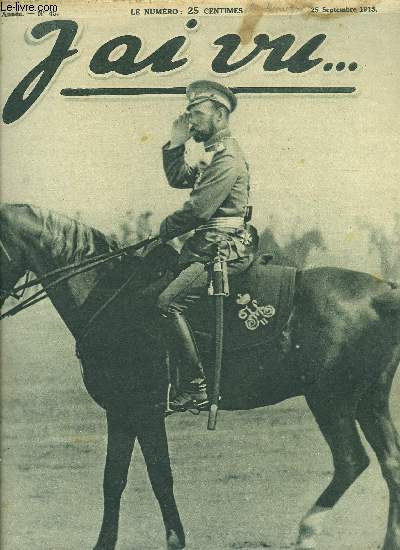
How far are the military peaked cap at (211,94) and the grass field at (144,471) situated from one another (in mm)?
1490

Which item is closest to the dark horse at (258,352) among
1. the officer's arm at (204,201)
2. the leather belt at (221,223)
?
the officer's arm at (204,201)

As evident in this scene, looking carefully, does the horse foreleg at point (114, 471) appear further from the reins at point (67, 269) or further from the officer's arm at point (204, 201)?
the officer's arm at point (204, 201)

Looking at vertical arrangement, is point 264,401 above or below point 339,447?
above

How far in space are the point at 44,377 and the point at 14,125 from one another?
147 cm

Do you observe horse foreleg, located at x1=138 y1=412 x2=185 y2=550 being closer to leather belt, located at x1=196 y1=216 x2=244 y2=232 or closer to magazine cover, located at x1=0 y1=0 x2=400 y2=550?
magazine cover, located at x1=0 y1=0 x2=400 y2=550

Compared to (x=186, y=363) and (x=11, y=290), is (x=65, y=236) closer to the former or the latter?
(x=11, y=290)

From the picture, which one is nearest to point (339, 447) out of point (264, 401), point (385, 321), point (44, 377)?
point (264, 401)

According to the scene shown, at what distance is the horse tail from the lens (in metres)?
3.90

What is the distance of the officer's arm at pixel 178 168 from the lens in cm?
414

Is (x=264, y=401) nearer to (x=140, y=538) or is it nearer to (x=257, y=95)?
(x=140, y=538)

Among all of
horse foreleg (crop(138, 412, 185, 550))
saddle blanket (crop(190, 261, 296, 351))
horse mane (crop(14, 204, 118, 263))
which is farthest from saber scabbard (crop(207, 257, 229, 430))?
horse mane (crop(14, 204, 118, 263))

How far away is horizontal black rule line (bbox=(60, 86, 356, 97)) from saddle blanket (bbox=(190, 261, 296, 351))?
3.72 feet

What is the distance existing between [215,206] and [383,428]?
1.54 meters

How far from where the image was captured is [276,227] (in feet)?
13.9
